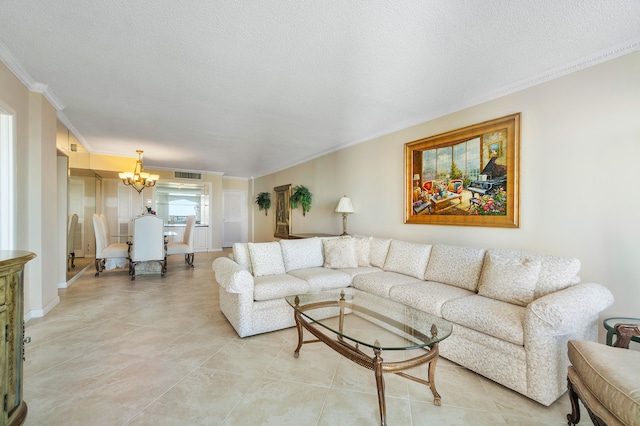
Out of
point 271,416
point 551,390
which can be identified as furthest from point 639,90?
point 271,416

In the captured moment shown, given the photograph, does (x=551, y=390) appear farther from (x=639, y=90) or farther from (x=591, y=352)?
(x=639, y=90)

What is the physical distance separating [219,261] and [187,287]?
177 centimetres

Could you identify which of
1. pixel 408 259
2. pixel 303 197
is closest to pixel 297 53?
pixel 408 259

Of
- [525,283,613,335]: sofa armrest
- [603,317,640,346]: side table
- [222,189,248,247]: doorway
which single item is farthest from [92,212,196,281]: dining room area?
[603,317,640,346]: side table

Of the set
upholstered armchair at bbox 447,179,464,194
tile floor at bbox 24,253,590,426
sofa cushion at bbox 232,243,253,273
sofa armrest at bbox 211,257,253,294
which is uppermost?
upholstered armchair at bbox 447,179,464,194

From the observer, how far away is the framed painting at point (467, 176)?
110 inches

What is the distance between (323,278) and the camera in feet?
10.2

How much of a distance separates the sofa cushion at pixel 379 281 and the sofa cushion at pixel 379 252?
27 centimetres

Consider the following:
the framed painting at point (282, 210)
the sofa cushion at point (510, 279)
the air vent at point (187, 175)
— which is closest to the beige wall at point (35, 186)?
the framed painting at point (282, 210)

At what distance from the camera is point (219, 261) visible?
3.10m

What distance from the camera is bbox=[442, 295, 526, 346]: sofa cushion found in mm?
1854

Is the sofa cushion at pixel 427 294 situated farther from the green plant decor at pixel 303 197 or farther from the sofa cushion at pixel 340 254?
the green plant decor at pixel 303 197

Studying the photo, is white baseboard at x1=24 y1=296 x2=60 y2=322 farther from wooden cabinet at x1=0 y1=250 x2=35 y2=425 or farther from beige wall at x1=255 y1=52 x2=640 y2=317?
beige wall at x1=255 y1=52 x2=640 y2=317

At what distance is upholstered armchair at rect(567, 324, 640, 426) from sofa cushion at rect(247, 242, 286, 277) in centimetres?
256
